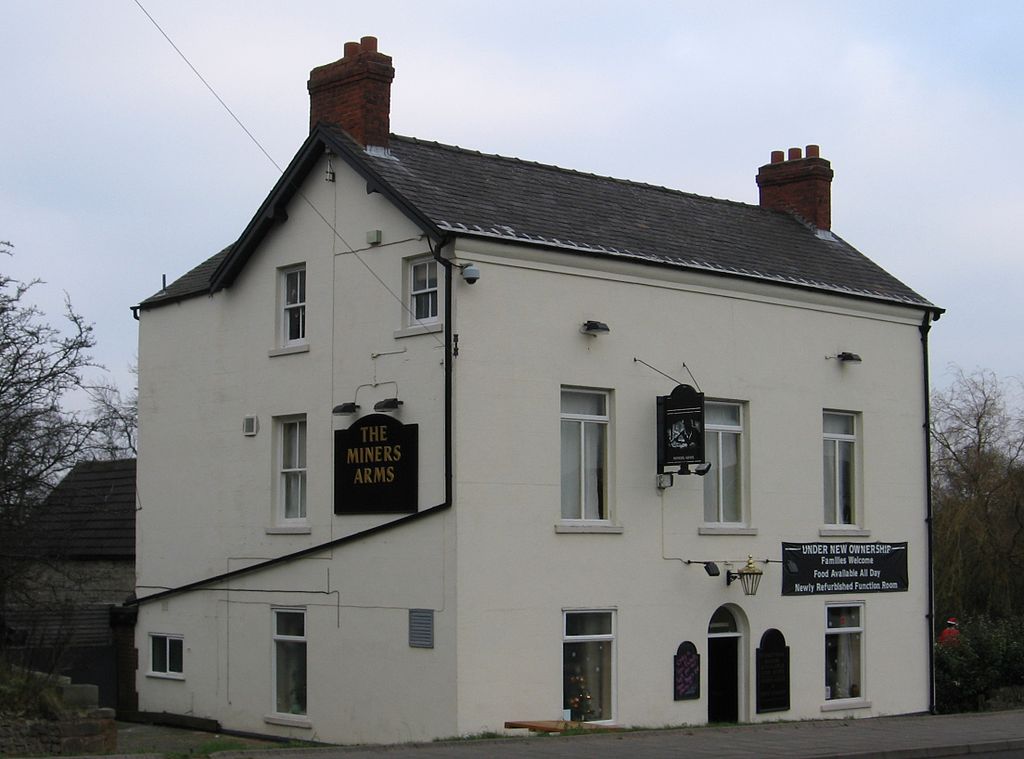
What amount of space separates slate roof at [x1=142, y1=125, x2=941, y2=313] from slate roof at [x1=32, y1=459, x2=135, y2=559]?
178 inches

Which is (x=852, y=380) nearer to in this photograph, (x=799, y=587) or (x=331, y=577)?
(x=799, y=587)

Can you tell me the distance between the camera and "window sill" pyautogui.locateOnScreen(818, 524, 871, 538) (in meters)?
24.4

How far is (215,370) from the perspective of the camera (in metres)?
24.6

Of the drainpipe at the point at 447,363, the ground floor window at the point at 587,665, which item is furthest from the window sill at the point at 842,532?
the drainpipe at the point at 447,363

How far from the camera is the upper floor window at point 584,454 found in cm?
2123

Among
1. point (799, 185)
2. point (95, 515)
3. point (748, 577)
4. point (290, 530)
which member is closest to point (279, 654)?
point (290, 530)

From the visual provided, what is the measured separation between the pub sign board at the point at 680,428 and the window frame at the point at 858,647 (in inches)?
191

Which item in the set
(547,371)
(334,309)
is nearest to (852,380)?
(547,371)

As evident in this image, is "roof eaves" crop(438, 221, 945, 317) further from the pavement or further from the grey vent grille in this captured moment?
the pavement

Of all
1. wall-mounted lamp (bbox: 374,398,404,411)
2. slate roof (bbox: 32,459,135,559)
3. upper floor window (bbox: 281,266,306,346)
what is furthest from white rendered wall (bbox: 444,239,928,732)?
slate roof (bbox: 32,459,135,559)

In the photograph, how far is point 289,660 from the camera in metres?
22.6

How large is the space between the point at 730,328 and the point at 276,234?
7609mm

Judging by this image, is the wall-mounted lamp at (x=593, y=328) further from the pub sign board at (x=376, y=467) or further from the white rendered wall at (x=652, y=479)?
the pub sign board at (x=376, y=467)

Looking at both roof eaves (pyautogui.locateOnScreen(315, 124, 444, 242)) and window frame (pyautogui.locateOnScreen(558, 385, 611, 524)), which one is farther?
window frame (pyautogui.locateOnScreen(558, 385, 611, 524))
